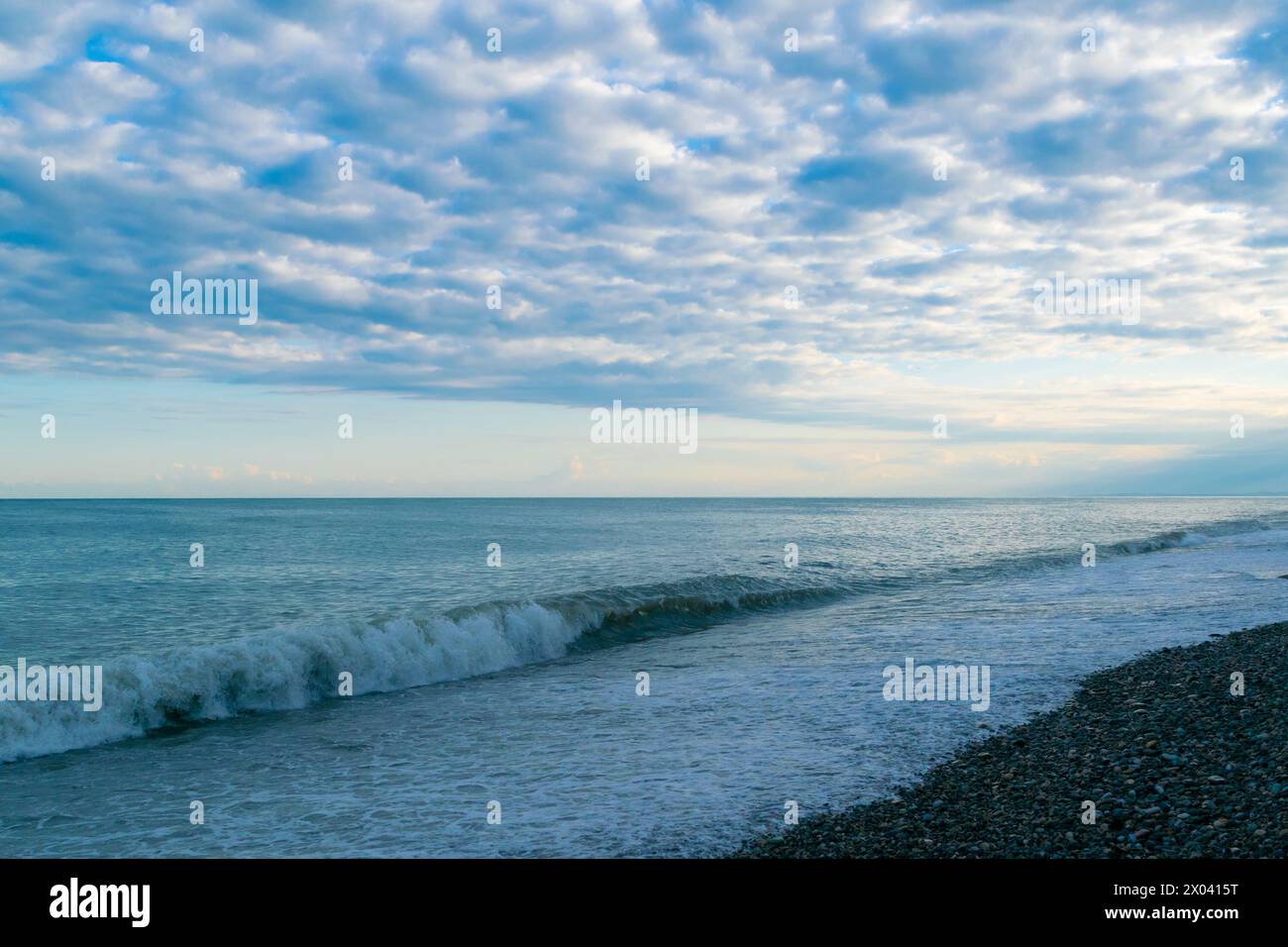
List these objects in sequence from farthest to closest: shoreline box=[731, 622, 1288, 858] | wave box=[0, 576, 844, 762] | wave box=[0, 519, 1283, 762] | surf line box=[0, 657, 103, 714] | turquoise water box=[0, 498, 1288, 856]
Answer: surf line box=[0, 657, 103, 714] < wave box=[0, 519, 1283, 762] < wave box=[0, 576, 844, 762] < turquoise water box=[0, 498, 1288, 856] < shoreline box=[731, 622, 1288, 858]

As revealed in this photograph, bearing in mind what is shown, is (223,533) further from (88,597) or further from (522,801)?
(522,801)

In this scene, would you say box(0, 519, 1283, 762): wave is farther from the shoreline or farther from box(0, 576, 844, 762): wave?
the shoreline

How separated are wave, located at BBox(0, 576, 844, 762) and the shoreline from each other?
40.2 ft

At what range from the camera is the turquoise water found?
966cm

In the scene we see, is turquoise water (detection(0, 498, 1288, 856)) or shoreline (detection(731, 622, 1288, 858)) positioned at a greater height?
shoreline (detection(731, 622, 1288, 858))

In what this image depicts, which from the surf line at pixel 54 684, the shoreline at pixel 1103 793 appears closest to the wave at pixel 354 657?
the surf line at pixel 54 684

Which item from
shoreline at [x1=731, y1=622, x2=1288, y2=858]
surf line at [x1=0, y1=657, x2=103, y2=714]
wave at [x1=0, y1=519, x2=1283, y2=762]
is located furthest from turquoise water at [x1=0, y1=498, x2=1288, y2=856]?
shoreline at [x1=731, y1=622, x2=1288, y2=858]

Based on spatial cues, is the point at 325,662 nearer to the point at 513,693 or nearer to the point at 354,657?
Answer: the point at 354,657

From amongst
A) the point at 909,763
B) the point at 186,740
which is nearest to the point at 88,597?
the point at 186,740

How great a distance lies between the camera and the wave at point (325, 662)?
46.1ft

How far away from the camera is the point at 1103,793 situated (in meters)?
8.84

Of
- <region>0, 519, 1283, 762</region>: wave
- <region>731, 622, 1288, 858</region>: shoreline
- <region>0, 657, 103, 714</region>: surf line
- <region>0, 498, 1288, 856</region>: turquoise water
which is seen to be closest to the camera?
<region>731, 622, 1288, 858</region>: shoreline

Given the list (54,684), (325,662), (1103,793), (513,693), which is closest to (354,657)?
(325,662)

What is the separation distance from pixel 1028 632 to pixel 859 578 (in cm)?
1678
